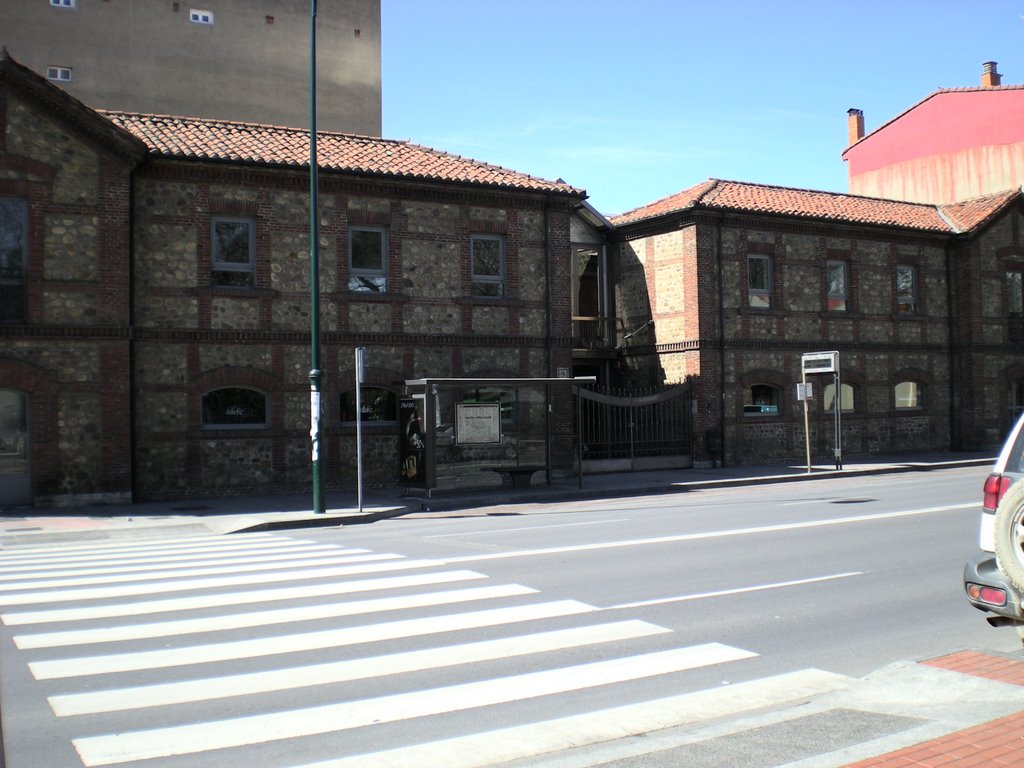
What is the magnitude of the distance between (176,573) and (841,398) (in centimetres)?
2495

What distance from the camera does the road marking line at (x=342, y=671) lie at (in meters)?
6.41

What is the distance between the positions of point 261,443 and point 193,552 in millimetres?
8613

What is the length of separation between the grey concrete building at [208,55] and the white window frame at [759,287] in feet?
49.0

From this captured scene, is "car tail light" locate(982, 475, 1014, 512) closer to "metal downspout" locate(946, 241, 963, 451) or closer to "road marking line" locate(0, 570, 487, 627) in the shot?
"road marking line" locate(0, 570, 487, 627)

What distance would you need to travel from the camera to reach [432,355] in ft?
79.3

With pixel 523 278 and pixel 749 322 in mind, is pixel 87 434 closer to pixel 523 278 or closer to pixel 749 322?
pixel 523 278

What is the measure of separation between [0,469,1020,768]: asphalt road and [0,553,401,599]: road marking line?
0.22 ft

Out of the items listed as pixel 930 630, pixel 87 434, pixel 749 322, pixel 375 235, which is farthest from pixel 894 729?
pixel 749 322

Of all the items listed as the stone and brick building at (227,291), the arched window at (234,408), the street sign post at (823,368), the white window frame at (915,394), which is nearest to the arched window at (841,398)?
the white window frame at (915,394)

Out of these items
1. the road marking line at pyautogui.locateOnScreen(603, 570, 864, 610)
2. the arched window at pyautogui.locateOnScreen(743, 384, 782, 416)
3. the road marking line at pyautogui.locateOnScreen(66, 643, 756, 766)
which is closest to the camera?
the road marking line at pyautogui.locateOnScreen(66, 643, 756, 766)

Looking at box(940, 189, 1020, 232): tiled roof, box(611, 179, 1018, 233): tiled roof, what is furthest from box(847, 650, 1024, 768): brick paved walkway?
box(940, 189, 1020, 232): tiled roof

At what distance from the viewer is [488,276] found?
25.1m

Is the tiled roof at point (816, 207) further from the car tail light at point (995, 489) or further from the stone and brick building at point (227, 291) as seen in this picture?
the car tail light at point (995, 489)

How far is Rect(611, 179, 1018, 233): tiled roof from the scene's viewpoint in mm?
29656
